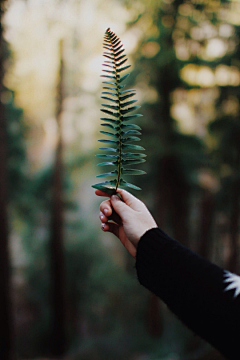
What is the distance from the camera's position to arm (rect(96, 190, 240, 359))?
94cm

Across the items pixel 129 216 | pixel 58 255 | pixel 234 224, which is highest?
pixel 129 216

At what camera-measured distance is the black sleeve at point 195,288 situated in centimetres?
94

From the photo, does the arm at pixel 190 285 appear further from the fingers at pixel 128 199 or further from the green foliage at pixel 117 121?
the green foliage at pixel 117 121

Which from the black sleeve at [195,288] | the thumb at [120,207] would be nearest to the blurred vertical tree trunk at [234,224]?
the thumb at [120,207]

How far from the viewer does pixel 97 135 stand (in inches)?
374

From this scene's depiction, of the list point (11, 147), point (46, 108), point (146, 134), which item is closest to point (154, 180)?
point (146, 134)

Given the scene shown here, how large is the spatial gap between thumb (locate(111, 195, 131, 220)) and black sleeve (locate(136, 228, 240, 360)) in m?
0.20

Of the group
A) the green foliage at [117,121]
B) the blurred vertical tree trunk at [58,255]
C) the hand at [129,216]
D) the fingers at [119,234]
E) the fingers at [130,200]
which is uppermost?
the green foliage at [117,121]

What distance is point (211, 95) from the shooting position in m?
7.80

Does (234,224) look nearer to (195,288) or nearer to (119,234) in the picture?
(119,234)

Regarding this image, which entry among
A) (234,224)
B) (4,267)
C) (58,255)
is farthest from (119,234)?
(234,224)

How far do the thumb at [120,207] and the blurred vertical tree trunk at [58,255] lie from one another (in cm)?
684

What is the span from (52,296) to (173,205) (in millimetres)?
6289

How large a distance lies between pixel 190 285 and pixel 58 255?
8794 mm
